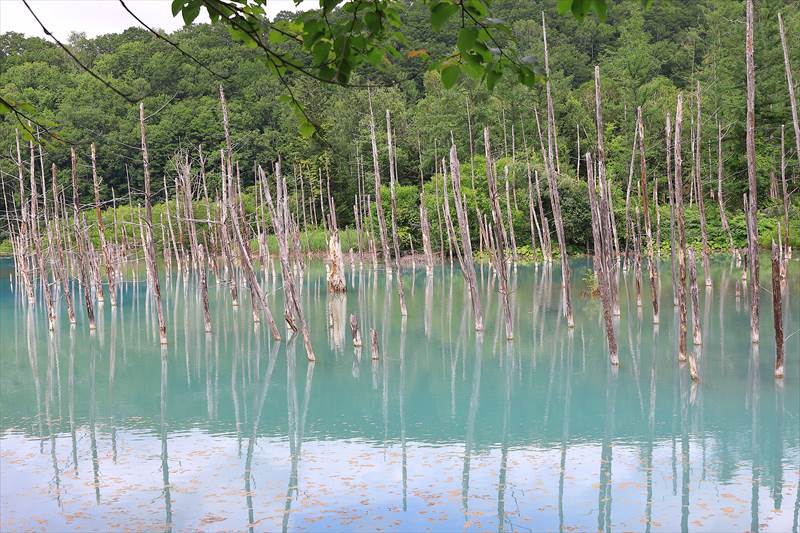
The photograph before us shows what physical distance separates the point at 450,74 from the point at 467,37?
173 mm

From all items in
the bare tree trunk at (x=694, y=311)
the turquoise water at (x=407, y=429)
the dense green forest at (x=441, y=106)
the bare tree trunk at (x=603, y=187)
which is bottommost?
the turquoise water at (x=407, y=429)

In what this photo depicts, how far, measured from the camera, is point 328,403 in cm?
1239

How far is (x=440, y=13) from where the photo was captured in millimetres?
2752

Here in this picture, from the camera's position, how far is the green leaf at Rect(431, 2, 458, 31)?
8.99ft

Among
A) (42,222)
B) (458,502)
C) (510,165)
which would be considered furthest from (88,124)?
(458,502)

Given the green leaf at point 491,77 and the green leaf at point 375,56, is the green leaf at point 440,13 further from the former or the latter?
the green leaf at point 375,56

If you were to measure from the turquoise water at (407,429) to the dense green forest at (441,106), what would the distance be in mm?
15355

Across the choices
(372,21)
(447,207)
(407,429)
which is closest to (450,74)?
(372,21)

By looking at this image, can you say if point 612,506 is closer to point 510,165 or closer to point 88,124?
point 510,165

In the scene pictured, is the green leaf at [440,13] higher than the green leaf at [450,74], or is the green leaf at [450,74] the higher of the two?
the green leaf at [440,13]

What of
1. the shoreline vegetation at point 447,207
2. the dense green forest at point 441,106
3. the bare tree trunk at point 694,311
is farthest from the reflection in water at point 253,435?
the dense green forest at point 441,106

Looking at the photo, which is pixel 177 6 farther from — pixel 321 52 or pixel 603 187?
pixel 603 187

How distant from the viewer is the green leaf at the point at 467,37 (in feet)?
9.14

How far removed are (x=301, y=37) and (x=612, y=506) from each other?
572cm
